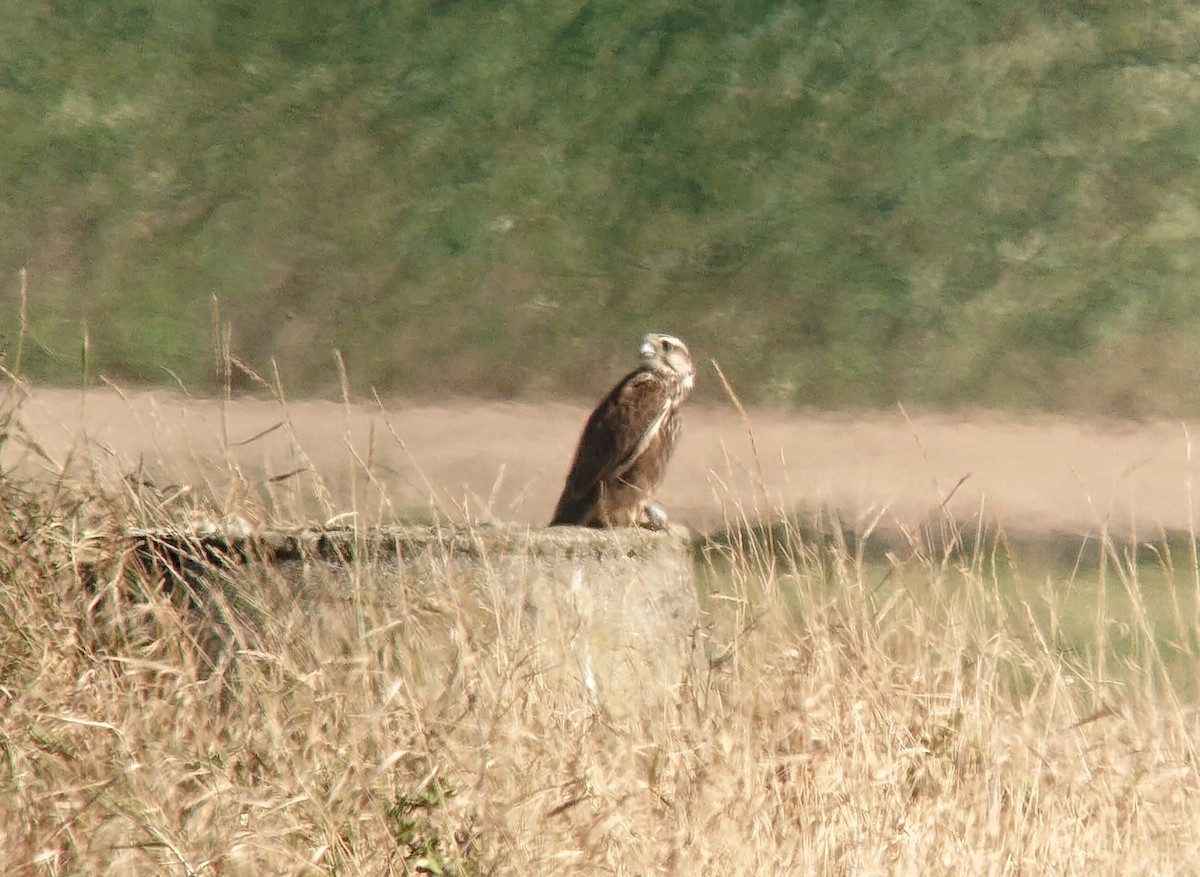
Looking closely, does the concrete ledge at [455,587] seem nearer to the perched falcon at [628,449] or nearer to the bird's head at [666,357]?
the perched falcon at [628,449]

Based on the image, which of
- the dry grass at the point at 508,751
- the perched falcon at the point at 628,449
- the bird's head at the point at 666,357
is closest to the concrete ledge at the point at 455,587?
the dry grass at the point at 508,751

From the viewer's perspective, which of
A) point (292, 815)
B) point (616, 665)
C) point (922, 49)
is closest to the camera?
point (292, 815)

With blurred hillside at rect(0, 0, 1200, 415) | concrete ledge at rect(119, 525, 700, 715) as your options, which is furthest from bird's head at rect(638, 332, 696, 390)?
blurred hillside at rect(0, 0, 1200, 415)

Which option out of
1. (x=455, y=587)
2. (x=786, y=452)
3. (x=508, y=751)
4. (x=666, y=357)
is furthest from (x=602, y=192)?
(x=508, y=751)

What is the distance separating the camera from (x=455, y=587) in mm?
3672

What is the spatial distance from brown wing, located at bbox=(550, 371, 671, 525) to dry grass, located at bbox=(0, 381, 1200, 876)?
130 centimetres

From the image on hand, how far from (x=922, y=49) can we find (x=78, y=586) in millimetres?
15093

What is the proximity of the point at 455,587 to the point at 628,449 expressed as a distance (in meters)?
1.74

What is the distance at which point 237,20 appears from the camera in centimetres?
1723

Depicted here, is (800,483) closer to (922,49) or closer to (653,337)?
(653,337)

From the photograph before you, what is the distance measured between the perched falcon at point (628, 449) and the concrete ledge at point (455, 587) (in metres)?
1.37

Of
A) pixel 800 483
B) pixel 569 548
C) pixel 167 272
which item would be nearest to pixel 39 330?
pixel 167 272

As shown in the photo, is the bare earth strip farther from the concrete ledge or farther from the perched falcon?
the concrete ledge

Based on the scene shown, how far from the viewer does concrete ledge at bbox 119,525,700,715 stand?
3598 millimetres
